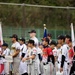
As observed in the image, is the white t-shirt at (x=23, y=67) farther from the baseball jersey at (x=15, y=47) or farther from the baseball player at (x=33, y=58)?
the baseball jersey at (x=15, y=47)

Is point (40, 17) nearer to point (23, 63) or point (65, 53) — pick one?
point (23, 63)

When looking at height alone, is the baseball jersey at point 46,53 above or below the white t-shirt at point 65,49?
below

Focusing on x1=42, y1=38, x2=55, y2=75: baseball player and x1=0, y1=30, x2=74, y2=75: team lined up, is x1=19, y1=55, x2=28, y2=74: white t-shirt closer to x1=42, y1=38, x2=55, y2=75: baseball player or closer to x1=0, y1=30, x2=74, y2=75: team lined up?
x1=0, y1=30, x2=74, y2=75: team lined up

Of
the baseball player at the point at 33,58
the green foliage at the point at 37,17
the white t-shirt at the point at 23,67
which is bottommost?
the white t-shirt at the point at 23,67

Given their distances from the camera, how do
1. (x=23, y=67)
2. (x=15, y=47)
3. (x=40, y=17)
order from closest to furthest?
(x=23, y=67) < (x=15, y=47) < (x=40, y=17)

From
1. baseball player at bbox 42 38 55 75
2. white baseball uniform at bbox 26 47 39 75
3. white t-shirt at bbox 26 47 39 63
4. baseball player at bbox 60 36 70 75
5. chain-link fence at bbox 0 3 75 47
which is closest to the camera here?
baseball player at bbox 60 36 70 75

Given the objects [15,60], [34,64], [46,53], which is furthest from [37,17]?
[34,64]

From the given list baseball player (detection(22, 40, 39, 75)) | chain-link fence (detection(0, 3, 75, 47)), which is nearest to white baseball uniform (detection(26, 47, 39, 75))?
baseball player (detection(22, 40, 39, 75))

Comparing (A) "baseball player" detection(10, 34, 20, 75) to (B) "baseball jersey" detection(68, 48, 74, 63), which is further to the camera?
(A) "baseball player" detection(10, 34, 20, 75)

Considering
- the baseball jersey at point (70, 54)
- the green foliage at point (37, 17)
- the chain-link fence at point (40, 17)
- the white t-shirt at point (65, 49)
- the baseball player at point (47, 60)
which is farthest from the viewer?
the green foliage at point (37, 17)

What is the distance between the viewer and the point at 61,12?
78.6 feet

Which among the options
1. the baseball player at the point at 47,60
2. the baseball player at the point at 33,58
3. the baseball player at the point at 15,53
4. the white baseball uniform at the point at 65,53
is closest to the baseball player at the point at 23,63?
the baseball player at the point at 15,53

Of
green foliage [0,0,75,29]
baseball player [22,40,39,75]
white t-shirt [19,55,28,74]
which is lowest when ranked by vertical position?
white t-shirt [19,55,28,74]

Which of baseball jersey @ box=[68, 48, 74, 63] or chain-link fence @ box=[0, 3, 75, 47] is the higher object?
chain-link fence @ box=[0, 3, 75, 47]
